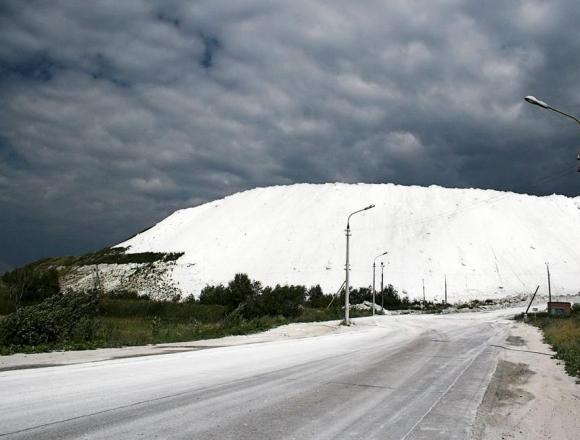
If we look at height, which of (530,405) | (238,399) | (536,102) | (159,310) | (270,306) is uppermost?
(536,102)

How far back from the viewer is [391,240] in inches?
3688

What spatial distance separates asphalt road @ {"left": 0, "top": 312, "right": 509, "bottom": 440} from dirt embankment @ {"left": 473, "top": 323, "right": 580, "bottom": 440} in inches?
12.5

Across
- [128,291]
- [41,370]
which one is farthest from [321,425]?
[128,291]

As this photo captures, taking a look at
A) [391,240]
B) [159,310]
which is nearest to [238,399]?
[159,310]

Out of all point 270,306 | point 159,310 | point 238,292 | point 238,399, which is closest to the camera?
point 238,399

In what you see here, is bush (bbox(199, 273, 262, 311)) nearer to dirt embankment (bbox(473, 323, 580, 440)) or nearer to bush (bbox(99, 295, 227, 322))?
bush (bbox(99, 295, 227, 322))

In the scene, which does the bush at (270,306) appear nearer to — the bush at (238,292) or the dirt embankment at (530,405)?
the bush at (238,292)

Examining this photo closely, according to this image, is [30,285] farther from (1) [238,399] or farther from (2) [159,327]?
(1) [238,399]

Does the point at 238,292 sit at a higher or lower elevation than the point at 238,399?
higher

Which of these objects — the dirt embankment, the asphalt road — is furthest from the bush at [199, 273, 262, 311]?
the dirt embankment

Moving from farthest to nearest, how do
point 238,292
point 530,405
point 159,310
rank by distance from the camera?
1. point 159,310
2. point 238,292
3. point 530,405

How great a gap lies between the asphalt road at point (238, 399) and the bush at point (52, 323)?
6703 millimetres

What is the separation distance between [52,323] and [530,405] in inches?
637

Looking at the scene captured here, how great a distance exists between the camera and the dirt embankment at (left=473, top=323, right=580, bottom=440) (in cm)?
694
